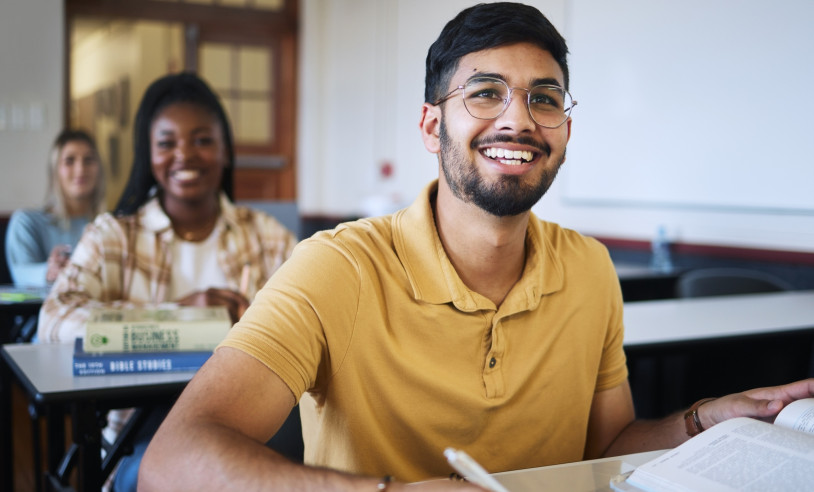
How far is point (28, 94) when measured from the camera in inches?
214

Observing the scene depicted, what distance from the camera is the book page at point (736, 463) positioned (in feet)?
2.92

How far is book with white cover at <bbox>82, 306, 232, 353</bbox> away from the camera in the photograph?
5.06 feet

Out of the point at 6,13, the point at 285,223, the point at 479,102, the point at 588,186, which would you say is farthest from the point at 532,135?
the point at 6,13

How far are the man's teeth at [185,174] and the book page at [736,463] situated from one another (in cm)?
164

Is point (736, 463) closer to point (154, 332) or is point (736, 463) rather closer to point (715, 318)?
Answer: point (154, 332)

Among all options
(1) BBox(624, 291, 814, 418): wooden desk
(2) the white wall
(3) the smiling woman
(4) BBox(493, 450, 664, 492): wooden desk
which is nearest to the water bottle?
(1) BBox(624, 291, 814, 418): wooden desk

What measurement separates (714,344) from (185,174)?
153cm

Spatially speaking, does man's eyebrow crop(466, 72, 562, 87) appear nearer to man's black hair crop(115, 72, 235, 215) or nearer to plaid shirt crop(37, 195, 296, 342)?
plaid shirt crop(37, 195, 296, 342)

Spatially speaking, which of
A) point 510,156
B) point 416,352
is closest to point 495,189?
point 510,156

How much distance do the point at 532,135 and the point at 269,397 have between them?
570mm

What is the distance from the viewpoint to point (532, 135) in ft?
4.01

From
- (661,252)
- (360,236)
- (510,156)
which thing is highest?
(510,156)

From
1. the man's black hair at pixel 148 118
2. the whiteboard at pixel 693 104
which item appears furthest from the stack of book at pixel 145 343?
the whiteboard at pixel 693 104

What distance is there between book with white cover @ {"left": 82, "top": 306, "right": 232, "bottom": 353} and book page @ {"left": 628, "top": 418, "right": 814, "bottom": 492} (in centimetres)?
93
